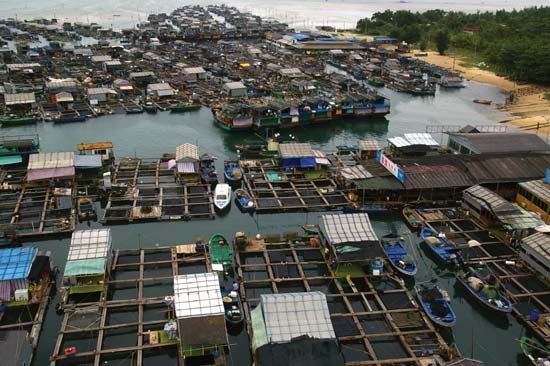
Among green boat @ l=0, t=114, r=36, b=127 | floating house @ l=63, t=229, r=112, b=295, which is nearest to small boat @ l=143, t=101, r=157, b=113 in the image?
green boat @ l=0, t=114, r=36, b=127

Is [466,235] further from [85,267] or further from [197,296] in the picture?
[85,267]

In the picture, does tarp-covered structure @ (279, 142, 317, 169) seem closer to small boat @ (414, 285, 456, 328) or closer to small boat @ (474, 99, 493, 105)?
small boat @ (414, 285, 456, 328)

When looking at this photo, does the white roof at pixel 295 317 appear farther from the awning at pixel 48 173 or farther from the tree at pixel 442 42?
the tree at pixel 442 42

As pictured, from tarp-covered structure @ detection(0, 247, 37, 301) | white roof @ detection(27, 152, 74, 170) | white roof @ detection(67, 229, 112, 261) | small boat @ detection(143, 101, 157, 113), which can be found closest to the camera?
tarp-covered structure @ detection(0, 247, 37, 301)

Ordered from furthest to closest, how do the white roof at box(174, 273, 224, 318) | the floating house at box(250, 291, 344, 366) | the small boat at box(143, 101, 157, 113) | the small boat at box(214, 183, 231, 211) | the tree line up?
the tree, the small boat at box(143, 101, 157, 113), the small boat at box(214, 183, 231, 211), the white roof at box(174, 273, 224, 318), the floating house at box(250, 291, 344, 366)

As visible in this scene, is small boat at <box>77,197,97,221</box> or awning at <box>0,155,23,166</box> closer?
small boat at <box>77,197,97,221</box>

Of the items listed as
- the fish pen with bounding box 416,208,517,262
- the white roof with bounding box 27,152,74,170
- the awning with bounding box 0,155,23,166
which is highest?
the white roof with bounding box 27,152,74,170

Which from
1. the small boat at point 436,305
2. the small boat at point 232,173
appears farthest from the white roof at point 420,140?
the small boat at point 436,305
